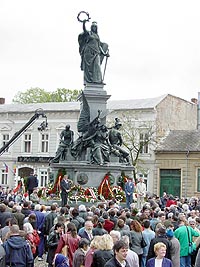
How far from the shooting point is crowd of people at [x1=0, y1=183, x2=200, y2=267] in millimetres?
9852

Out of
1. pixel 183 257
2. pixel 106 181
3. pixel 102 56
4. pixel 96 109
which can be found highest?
pixel 102 56

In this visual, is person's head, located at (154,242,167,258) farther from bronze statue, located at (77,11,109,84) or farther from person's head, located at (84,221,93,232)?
bronze statue, located at (77,11,109,84)

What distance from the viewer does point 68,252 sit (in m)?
11.3

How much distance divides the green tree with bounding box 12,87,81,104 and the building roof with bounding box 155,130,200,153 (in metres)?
23.5

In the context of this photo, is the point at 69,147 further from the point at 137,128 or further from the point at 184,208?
the point at 137,128

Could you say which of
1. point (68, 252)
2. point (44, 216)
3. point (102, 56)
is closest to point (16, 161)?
point (102, 56)

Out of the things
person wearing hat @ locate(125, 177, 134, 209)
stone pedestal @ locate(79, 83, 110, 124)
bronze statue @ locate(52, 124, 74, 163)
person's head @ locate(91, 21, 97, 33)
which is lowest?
person wearing hat @ locate(125, 177, 134, 209)

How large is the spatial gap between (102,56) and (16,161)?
32662 millimetres

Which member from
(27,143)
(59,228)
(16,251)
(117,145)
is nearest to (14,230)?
(16,251)

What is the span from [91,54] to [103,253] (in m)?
20.2

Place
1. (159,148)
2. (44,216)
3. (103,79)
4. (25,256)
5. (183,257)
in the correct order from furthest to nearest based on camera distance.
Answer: (159,148) < (103,79) < (44,216) < (183,257) < (25,256)

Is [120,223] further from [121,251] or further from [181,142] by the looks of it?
[181,142]

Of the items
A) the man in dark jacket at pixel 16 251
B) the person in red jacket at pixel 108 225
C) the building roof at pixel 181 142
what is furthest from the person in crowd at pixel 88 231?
the building roof at pixel 181 142

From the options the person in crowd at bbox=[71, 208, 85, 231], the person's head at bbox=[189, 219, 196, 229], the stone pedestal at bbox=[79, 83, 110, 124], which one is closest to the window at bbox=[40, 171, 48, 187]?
the stone pedestal at bbox=[79, 83, 110, 124]
